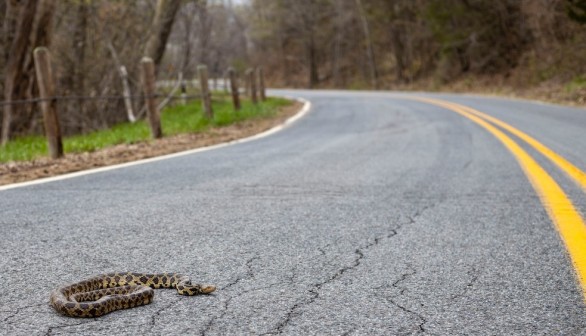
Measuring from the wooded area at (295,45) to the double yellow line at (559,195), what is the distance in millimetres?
6938

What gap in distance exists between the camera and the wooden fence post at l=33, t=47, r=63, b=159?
8922 millimetres

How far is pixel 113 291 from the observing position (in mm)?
2947

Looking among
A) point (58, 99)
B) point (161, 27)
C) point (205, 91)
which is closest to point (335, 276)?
point (58, 99)

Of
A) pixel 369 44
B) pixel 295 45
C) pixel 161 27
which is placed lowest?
pixel 369 44

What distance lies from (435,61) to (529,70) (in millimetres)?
12178

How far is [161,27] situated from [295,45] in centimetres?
4000

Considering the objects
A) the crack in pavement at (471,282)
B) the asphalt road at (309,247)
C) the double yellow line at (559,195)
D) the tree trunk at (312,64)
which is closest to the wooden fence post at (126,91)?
the asphalt road at (309,247)

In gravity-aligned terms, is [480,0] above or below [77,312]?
above

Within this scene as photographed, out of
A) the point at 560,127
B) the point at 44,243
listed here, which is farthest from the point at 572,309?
the point at 560,127

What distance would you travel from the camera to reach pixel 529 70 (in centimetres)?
2852

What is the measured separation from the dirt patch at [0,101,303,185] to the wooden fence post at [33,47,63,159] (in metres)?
0.24

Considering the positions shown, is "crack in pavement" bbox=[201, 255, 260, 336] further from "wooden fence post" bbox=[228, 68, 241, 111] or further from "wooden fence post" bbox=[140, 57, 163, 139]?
"wooden fence post" bbox=[228, 68, 241, 111]

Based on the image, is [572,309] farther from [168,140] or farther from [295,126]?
[295,126]

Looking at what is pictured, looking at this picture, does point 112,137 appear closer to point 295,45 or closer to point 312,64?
point 312,64
